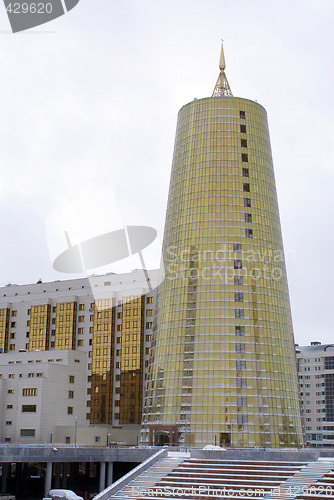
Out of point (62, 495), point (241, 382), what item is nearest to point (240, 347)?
point (241, 382)

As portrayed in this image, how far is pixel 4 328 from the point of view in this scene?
504 feet

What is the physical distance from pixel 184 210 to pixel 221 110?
20.6 m

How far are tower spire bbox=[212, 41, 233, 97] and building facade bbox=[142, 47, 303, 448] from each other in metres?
8.30


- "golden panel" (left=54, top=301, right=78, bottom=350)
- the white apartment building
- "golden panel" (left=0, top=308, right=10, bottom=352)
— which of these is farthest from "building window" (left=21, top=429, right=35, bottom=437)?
"golden panel" (left=0, top=308, right=10, bottom=352)

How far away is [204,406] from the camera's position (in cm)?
9969

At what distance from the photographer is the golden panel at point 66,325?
475ft

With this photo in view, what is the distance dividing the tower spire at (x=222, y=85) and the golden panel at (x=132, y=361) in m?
45.2

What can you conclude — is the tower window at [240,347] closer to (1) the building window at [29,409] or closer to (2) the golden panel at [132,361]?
(2) the golden panel at [132,361]

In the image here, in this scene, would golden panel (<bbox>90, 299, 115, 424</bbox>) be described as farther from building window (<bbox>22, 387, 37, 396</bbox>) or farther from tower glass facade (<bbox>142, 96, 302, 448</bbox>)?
tower glass facade (<bbox>142, 96, 302, 448</bbox>)

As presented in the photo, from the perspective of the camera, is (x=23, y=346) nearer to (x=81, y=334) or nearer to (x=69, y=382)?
(x=81, y=334)

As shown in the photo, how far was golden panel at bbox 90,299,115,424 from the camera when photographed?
13512cm

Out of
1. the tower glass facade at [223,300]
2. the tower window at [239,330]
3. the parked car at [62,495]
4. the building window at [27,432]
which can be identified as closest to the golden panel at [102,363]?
Answer: the building window at [27,432]

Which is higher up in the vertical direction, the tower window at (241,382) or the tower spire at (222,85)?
the tower spire at (222,85)

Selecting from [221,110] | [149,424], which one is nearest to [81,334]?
[149,424]
